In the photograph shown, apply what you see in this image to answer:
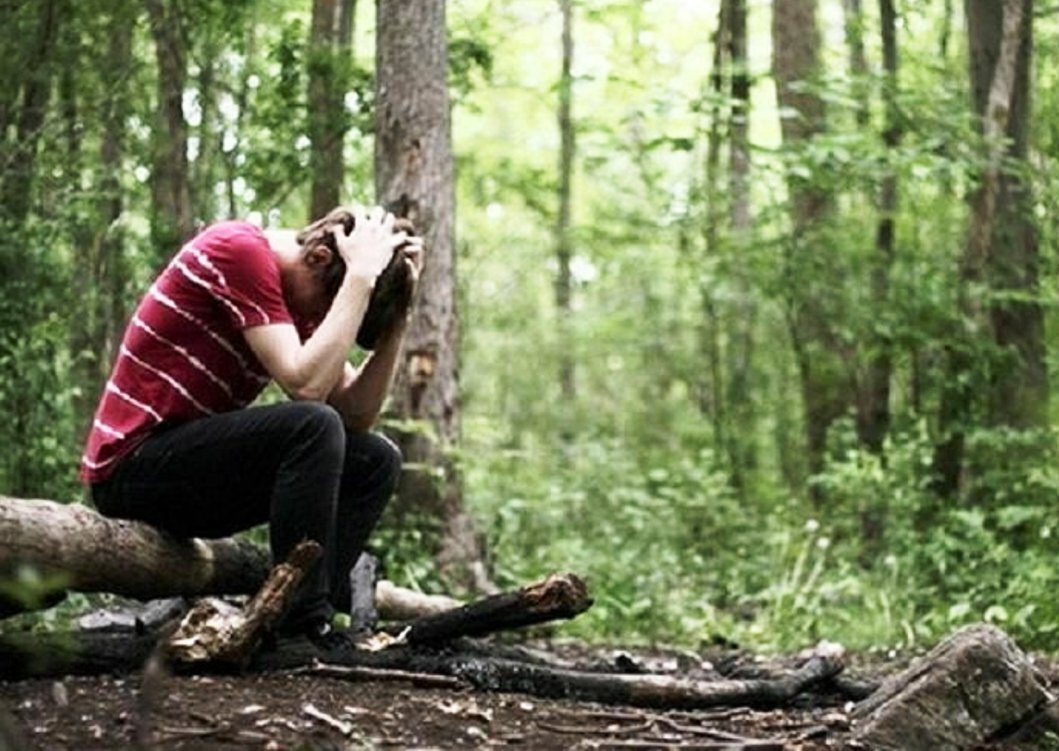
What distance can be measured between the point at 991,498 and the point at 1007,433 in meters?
0.76

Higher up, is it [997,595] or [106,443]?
[106,443]

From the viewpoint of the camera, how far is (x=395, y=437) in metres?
9.77

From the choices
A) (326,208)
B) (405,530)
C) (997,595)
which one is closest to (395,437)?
(405,530)

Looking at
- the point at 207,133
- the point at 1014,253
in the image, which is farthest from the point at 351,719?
the point at 1014,253

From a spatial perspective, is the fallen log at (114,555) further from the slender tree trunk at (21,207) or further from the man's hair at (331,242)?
the slender tree trunk at (21,207)

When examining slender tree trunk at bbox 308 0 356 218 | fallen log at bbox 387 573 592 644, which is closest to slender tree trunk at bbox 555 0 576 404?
slender tree trunk at bbox 308 0 356 218

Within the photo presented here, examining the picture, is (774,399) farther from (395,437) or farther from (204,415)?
(204,415)

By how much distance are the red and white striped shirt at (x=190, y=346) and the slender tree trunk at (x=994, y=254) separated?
754cm

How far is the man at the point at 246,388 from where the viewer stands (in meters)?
5.17

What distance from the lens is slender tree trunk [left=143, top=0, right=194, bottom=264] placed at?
32.3ft

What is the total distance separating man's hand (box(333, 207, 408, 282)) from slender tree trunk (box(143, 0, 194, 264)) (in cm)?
470

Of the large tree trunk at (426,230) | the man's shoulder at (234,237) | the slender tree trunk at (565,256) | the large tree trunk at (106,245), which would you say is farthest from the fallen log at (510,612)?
the slender tree trunk at (565,256)

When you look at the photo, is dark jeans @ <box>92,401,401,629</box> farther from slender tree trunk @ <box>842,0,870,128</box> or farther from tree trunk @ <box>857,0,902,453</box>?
tree trunk @ <box>857,0,902,453</box>

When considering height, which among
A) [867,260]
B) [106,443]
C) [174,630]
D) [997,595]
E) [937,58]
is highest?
[937,58]
